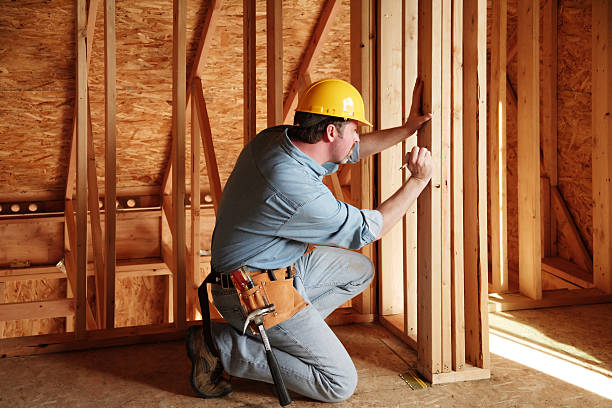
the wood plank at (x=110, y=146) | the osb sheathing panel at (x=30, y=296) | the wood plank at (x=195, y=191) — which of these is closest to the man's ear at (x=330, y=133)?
the wood plank at (x=110, y=146)

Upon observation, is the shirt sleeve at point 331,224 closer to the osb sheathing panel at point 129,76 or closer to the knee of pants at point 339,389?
the knee of pants at point 339,389

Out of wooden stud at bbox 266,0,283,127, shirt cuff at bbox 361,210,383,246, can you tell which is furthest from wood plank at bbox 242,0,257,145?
shirt cuff at bbox 361,210,383,246

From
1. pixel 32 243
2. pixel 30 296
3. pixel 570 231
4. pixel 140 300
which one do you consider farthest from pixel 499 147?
pixel 30 296

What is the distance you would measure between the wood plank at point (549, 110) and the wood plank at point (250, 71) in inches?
97.7

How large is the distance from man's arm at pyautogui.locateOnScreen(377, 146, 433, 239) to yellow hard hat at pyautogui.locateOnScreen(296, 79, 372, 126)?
249 mm

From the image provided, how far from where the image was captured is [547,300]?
3.66 metres

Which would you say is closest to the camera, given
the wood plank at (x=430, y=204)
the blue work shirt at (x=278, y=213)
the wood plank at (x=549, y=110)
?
the blue work shirt at (x=278, y=213)

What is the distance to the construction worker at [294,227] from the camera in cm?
231

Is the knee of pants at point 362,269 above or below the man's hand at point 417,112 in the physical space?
below

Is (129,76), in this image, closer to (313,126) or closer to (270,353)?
(313,126)

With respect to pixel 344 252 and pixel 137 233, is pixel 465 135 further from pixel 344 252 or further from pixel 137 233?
pixel 137 233

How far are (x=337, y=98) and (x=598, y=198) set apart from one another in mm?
2316

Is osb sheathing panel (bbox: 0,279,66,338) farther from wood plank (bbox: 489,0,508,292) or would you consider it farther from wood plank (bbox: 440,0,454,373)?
wood plank (bbox: 440,0,454,373)

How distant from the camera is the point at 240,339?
250cm
